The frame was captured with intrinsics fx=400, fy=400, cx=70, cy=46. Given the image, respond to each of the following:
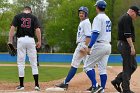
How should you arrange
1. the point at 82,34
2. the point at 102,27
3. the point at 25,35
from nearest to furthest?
the point at 102,27 < the point at 25,35 < the point at 82,34

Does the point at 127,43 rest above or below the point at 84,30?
below

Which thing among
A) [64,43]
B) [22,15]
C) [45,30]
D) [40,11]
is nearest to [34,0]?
[40,11]

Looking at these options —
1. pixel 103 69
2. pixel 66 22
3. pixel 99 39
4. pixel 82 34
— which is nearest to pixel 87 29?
pixel 82 34

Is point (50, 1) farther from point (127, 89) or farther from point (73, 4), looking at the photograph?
point (127, 89)

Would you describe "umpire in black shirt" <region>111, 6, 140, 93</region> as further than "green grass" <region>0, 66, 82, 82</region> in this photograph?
No

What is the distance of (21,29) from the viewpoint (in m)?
10.2

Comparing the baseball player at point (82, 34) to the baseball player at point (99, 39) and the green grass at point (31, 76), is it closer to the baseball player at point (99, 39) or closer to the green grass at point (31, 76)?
the baseball player at point (99, 39)

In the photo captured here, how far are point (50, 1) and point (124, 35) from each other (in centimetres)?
6994

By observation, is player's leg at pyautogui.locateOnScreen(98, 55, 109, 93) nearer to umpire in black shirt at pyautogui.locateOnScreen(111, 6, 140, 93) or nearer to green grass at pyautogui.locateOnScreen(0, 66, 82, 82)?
umpire in black shirt at pyautogui.locateOnScreen(111, 6, 140, 93)

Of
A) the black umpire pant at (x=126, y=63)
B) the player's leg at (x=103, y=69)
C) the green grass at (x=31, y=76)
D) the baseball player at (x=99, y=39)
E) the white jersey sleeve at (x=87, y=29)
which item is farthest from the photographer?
the green grass at (x=31, y=76)

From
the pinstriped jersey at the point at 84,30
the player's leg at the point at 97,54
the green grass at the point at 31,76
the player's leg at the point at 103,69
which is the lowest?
the green grass at the point at 31,76

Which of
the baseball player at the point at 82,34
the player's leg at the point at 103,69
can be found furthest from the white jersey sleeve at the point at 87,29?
the player's leg at the point at 103,69

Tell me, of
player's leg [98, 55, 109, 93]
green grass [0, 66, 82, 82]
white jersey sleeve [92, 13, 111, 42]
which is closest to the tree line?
green grass [0, 66, 82, 82]

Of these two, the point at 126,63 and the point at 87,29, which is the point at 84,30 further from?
the point at 126,63
